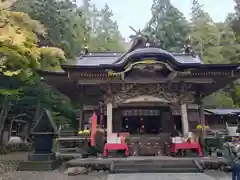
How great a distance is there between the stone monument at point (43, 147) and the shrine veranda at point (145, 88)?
7.85ft

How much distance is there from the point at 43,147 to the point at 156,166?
460 cm

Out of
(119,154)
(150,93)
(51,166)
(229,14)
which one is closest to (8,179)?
(51,166)

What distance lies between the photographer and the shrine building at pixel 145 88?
33.4ft

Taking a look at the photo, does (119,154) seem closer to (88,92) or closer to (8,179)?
(88,92)

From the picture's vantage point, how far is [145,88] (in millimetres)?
11039

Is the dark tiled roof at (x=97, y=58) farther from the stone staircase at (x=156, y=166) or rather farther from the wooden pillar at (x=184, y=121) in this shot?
the stone staircase at (x=156, y=166)

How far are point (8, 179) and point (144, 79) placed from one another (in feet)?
22.5

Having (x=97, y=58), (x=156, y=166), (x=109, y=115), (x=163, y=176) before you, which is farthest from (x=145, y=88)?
(x=163, y=176)

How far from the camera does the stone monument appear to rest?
873cm

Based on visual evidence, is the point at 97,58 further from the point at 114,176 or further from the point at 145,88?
the point at 114,176

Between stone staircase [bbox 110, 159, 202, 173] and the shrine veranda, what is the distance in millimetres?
1904

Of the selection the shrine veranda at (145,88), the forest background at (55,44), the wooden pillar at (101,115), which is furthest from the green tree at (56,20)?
the wooden pillar at (101,115)

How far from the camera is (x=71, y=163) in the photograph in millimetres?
8570

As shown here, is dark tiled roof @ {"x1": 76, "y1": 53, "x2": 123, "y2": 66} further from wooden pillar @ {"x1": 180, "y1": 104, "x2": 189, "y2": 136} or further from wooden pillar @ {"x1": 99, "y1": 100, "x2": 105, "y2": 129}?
wooden pillar @ {"x1": 180, "y1": 104, "x2": 189, "y2": 136}
